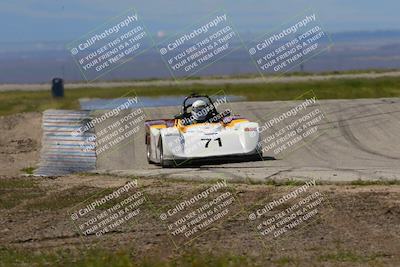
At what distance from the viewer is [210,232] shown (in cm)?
1167

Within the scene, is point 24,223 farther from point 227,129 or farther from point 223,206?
point 227,129

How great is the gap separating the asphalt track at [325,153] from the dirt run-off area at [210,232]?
1.23m

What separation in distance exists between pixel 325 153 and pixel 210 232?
11164 millimetres

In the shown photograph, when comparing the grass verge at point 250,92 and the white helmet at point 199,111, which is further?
the grass verge at point 250,92

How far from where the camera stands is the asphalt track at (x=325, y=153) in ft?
55.8

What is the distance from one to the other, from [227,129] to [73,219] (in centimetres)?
787

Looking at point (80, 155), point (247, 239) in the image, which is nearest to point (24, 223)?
point (247, 239)

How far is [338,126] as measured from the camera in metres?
27.3
